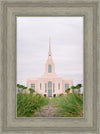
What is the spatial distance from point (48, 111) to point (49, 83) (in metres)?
0.26

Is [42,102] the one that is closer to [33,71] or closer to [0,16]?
[33,71]

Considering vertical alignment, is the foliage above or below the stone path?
above

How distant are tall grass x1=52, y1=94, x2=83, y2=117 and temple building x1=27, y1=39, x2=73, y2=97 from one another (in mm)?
64

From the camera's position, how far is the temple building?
1.69 m

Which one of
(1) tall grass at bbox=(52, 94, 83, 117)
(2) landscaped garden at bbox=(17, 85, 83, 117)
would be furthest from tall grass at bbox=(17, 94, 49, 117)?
(1) tall grass at bbox=(52, 94, 83, 117)

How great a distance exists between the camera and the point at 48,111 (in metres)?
1.68

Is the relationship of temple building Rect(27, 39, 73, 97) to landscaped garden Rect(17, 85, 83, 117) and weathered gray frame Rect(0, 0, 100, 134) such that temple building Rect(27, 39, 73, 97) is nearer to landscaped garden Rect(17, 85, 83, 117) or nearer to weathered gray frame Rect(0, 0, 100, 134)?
landscaped garden Rect(17, 85, 83, 117)

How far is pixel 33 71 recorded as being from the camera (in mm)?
1713

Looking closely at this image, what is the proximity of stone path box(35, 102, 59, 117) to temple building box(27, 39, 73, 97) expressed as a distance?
0.36ft

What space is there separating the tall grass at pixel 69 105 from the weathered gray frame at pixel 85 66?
51 mm

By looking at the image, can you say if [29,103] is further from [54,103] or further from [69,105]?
[69,105]

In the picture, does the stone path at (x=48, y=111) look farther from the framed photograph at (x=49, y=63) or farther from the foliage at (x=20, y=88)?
the foliage at (x=20, y=88)

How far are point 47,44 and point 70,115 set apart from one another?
0.68 m

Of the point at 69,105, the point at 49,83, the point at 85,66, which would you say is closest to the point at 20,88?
the point at 49,83
